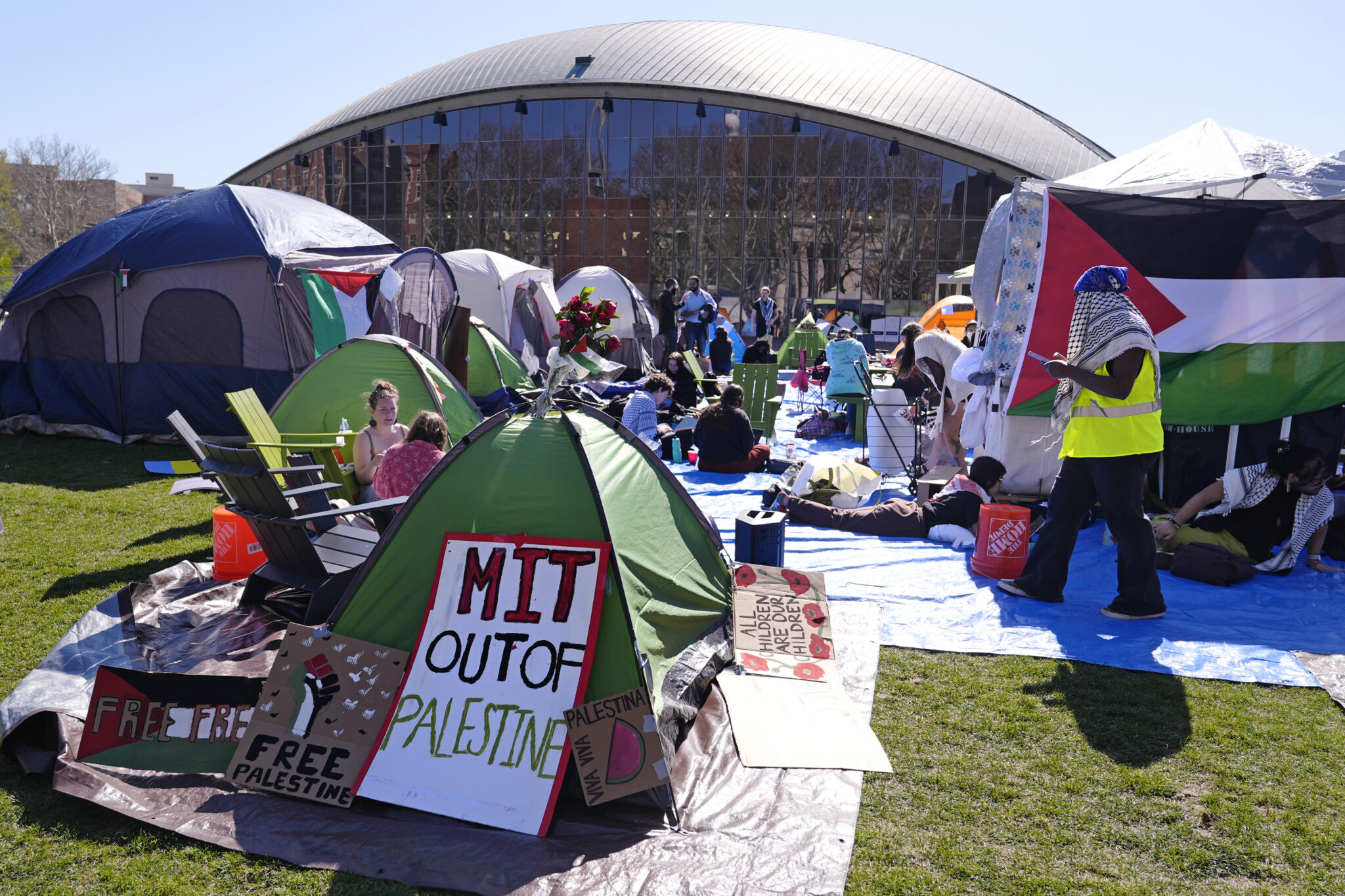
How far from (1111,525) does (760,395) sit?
6.52 metres

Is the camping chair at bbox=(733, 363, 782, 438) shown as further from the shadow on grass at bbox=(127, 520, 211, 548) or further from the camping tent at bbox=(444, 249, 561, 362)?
the shadow on grass at bbox=(127, 520, 211, 548)

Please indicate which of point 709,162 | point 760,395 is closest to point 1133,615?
point 760,395

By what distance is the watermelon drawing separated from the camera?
324 centimetres

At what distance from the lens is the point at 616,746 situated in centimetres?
332

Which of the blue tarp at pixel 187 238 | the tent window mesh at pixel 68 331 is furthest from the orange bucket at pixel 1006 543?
the tent window mesh at pixel 68 331

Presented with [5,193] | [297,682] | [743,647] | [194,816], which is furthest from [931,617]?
[5,193]

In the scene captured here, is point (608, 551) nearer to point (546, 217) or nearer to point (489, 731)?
point (489, 731)

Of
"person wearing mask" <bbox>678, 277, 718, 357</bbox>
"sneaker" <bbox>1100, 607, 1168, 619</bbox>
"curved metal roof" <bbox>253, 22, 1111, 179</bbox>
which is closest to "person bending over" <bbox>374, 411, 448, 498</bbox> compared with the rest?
"sneaker" <bbox>1100, 607, 1168, 619</bbox>

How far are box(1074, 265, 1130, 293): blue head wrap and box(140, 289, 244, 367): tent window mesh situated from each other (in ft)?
29.6

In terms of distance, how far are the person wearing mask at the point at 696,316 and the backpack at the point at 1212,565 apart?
1280 centimetres

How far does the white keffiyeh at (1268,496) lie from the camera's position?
5926 mm

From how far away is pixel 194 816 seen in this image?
312 centimetres

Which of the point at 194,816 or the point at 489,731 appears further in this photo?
the point at 489,731

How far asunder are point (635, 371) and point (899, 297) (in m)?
14.5
